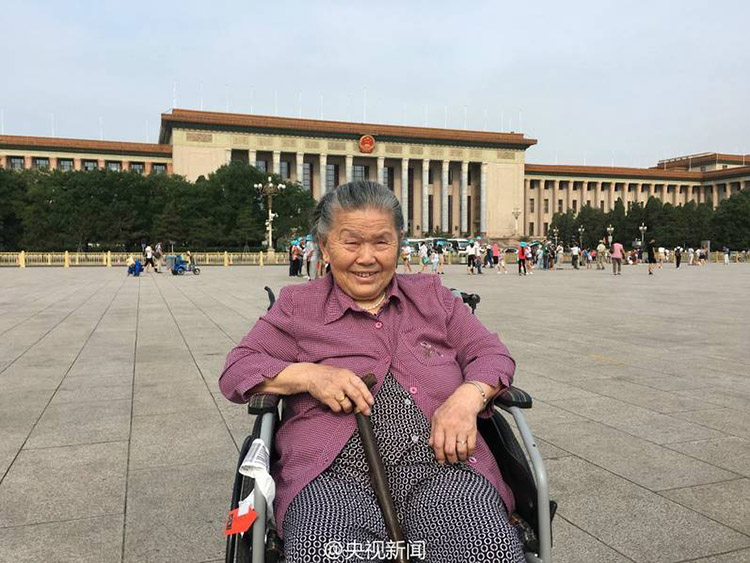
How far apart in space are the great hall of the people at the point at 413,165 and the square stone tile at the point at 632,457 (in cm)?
6071

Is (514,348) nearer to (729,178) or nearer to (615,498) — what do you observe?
(615,498)

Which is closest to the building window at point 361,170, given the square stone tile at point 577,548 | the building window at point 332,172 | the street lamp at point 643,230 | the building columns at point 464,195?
the building window at point 332,172

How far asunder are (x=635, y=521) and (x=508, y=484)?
1010 mm

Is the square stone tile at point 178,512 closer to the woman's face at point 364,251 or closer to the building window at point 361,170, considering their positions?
the woman's face at point 364,251

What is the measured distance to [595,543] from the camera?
8.34ft

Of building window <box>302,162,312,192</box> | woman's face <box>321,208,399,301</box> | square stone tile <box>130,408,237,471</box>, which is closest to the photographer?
woman's face <box>321,208,399,301</box>

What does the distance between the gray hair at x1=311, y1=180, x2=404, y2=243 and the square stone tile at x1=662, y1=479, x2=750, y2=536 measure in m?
1.82

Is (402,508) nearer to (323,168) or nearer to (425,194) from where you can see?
(323,168)

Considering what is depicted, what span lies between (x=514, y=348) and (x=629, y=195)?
89.3 m

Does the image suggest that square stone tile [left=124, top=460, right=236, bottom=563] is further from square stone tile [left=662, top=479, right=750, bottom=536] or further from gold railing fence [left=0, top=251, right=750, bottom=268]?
gold railing fence [left=0, top=251, right=750, bottom=268]

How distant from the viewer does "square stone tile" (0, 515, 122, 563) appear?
8.05ft

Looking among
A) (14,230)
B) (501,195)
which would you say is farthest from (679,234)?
(14,230)

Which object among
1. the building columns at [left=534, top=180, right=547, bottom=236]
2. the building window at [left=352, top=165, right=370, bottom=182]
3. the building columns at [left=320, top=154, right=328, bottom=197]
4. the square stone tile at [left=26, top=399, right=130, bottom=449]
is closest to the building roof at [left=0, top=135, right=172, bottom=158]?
the building columns at [left=320, top=154, right=328, bottom=197]

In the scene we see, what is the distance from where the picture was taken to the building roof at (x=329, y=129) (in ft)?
217
